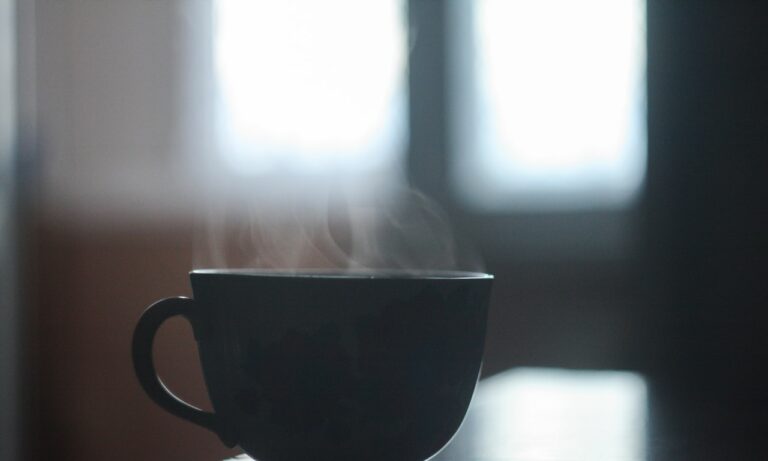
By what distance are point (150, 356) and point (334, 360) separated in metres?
0.07

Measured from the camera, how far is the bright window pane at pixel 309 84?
70.9 inches

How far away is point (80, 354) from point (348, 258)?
73 centimetres

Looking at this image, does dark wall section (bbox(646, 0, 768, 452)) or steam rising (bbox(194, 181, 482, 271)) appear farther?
steam rising (bbox(194, 181, 482, 271))

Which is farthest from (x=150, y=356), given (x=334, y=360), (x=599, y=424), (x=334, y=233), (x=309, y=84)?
(x=309, y=84)

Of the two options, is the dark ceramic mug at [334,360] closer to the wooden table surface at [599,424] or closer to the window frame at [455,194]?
the wooden table surface at [599,424]

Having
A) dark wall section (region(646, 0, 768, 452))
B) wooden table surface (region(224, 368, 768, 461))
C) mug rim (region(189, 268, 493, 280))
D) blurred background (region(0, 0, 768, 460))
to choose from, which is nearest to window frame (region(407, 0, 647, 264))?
blurred background (region(0, 0, 768, 460))

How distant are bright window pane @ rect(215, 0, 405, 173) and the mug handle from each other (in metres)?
1.49

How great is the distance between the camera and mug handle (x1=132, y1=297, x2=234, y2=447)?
0.30 m

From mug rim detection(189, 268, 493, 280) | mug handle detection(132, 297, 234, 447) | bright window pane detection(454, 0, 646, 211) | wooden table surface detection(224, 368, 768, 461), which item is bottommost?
wooden table surface detection(224, 368, 768, 461)

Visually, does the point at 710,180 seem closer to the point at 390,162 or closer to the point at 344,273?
the point at 390,162

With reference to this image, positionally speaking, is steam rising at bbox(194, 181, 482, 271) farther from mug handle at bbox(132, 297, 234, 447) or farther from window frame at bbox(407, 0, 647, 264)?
mug handle at bbox(132, 297, 234, 447)

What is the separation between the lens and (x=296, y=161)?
191 centimetres

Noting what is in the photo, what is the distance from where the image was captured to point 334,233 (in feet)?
6.11

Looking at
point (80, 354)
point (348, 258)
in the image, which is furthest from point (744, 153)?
point (80, 354)
